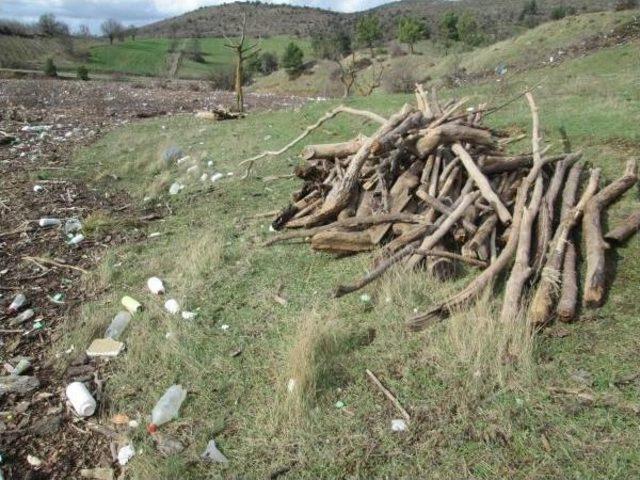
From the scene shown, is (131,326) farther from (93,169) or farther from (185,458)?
(93,169)

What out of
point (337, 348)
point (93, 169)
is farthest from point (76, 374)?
point (93, 169)

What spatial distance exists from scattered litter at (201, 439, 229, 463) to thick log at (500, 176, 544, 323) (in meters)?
1.73

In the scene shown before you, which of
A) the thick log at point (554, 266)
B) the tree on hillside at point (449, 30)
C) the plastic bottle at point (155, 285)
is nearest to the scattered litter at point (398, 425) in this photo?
the thick log at point (554, 266)

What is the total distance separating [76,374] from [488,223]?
10.2ft

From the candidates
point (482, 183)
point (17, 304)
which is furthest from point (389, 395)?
point (17, 304)

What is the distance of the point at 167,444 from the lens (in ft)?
8.80

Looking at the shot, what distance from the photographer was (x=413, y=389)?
276 cm

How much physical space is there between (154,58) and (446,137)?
60.7 metres

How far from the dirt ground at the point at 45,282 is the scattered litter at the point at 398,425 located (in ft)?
4.72

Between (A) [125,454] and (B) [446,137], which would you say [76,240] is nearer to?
(A) [125,454]

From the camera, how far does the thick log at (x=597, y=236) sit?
9.95 ft

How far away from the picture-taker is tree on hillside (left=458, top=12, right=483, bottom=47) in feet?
146

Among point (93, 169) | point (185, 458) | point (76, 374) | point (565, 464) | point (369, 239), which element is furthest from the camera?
point (93, 169)

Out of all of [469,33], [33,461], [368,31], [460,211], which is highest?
[368,31]
